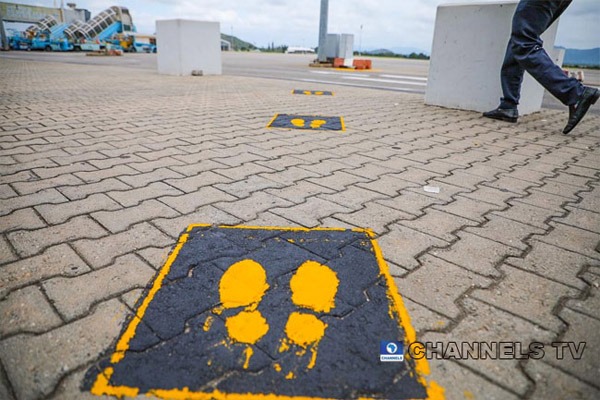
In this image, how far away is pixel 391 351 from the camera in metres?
1.23

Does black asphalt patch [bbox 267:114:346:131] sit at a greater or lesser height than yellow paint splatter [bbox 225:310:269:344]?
greater

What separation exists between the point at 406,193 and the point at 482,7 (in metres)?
4.05

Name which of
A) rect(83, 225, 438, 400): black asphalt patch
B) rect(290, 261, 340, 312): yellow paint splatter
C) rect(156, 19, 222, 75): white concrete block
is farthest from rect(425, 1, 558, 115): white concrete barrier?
rect(156, 19, 222, 75): white concrete block

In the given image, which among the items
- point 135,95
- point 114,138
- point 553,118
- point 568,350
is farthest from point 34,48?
point 568,350

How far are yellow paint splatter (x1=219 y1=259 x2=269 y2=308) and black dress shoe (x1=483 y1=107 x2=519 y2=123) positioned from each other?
467 centimetres

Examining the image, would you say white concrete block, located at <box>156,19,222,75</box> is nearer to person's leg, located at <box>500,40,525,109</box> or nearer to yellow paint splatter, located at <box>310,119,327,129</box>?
yellow paint splatter, located at <box>310,119,327,129</box>

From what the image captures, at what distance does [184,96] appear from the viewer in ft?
22.9

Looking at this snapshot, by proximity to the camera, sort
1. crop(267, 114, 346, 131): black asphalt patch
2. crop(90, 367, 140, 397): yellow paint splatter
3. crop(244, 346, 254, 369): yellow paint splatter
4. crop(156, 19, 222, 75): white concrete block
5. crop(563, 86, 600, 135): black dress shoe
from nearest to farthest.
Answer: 1. crop(90, 367, 140, 397): yellow paint splatter
2. crop(244, 346, 254, 369): yellow paint splatter
3. crop(563, 86, 600, 135): black dress shoe
4. crop(267, 114, 346, 131): black asphalt patch
5. crop(156, 19, 222, 75): white concrete block

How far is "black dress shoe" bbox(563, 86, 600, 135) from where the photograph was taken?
3.97 metres

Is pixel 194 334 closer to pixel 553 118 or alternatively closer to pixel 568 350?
pixel 568 350

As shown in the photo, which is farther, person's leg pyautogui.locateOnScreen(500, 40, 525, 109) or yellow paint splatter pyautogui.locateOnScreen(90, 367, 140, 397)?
person's leg pyautogui.locateOnScreen(500, 40, 525, 109)

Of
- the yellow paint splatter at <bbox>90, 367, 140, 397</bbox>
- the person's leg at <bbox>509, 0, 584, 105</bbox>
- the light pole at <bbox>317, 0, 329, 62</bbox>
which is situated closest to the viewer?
the yellow paint splatter at <bbox>90, 367, 140, 397</bbox>

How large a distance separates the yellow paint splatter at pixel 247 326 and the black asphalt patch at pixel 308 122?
3.33 m

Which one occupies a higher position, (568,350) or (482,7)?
(482,7)
